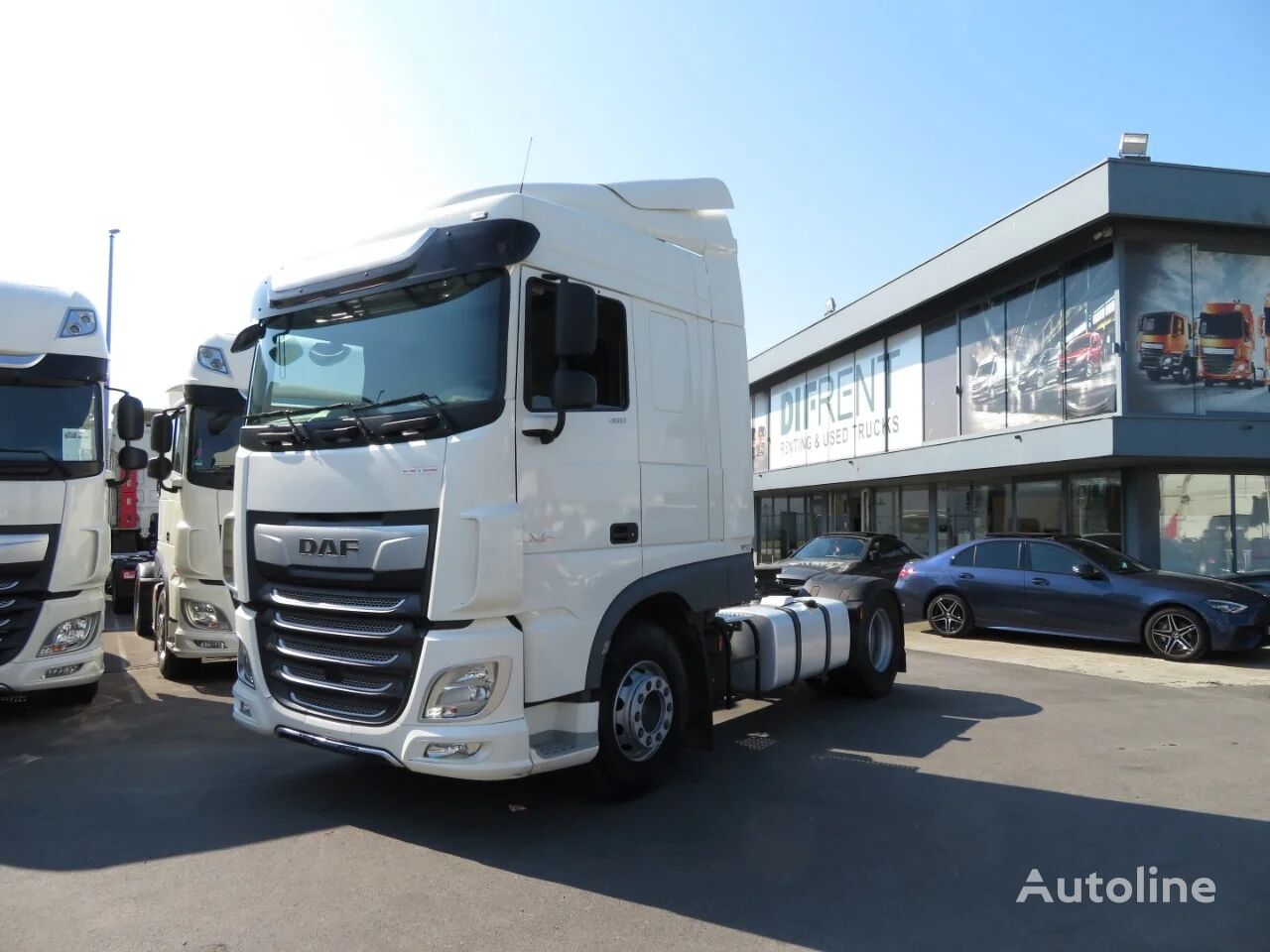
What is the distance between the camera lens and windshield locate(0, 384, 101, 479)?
7172 mm

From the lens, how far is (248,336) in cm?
574

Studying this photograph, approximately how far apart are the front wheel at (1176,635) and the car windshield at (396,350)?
996cm

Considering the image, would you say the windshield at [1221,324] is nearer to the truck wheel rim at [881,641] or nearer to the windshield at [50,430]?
the truck wheel rim at [881,641]

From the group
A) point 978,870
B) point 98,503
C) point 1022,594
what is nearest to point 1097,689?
point 1022,594

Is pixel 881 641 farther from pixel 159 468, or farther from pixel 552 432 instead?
pixel 159 468

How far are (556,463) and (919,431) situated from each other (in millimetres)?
18085

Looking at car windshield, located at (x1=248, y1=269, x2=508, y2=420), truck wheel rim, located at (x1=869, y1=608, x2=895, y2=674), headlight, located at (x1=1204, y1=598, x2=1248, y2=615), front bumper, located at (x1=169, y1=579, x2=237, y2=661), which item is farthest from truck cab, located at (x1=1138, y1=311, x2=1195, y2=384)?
front bumper, located at (x1=169, y1=579, x2=237, y2=661)

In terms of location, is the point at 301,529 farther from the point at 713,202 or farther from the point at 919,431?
the point at 919,431

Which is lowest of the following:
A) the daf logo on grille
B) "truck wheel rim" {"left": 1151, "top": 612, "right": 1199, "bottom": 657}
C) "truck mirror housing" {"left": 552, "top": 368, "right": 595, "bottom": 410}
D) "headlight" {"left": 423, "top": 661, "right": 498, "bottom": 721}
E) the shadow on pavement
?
the shadow on pavement

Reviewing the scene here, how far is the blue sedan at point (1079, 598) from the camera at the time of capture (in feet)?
35.6

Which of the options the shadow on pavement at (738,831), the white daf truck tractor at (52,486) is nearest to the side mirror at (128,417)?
the white daf truck tractor at (52,486)

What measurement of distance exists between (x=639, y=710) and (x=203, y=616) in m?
5.80

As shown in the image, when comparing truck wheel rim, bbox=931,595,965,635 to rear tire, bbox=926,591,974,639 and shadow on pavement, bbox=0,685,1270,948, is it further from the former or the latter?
shadow on pavement, bbox=0,685,1270,948

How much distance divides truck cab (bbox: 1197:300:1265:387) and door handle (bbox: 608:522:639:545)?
1386 centimetres
